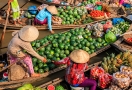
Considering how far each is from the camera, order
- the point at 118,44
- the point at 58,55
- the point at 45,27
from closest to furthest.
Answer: the point at 58,55, the point at 118,44, the point at 45,27

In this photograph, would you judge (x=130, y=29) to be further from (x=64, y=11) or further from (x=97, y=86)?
(x=97, y=86)

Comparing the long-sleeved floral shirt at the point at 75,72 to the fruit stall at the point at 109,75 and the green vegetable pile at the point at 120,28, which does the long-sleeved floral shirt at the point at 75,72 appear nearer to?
the fruit stall at the point at 109,75

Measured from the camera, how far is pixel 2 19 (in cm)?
828

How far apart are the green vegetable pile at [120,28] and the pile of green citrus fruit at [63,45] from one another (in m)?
0.50

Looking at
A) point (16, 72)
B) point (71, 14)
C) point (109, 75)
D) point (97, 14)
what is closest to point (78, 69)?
point (109, 75)

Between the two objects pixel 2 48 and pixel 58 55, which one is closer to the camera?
pixel 58 55

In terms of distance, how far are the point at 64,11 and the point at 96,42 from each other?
2.12 meters

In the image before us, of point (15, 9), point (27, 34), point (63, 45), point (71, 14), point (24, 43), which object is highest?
point (15, 9)

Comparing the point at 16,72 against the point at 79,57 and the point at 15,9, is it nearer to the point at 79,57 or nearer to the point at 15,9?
the point at 79,57

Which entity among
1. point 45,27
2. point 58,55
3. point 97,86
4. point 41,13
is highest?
point 41,13

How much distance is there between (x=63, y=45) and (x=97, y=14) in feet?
8.62

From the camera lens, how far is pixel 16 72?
5.31m

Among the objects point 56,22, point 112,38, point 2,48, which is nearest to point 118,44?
point 112,38

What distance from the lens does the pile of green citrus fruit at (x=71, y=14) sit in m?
8.20
